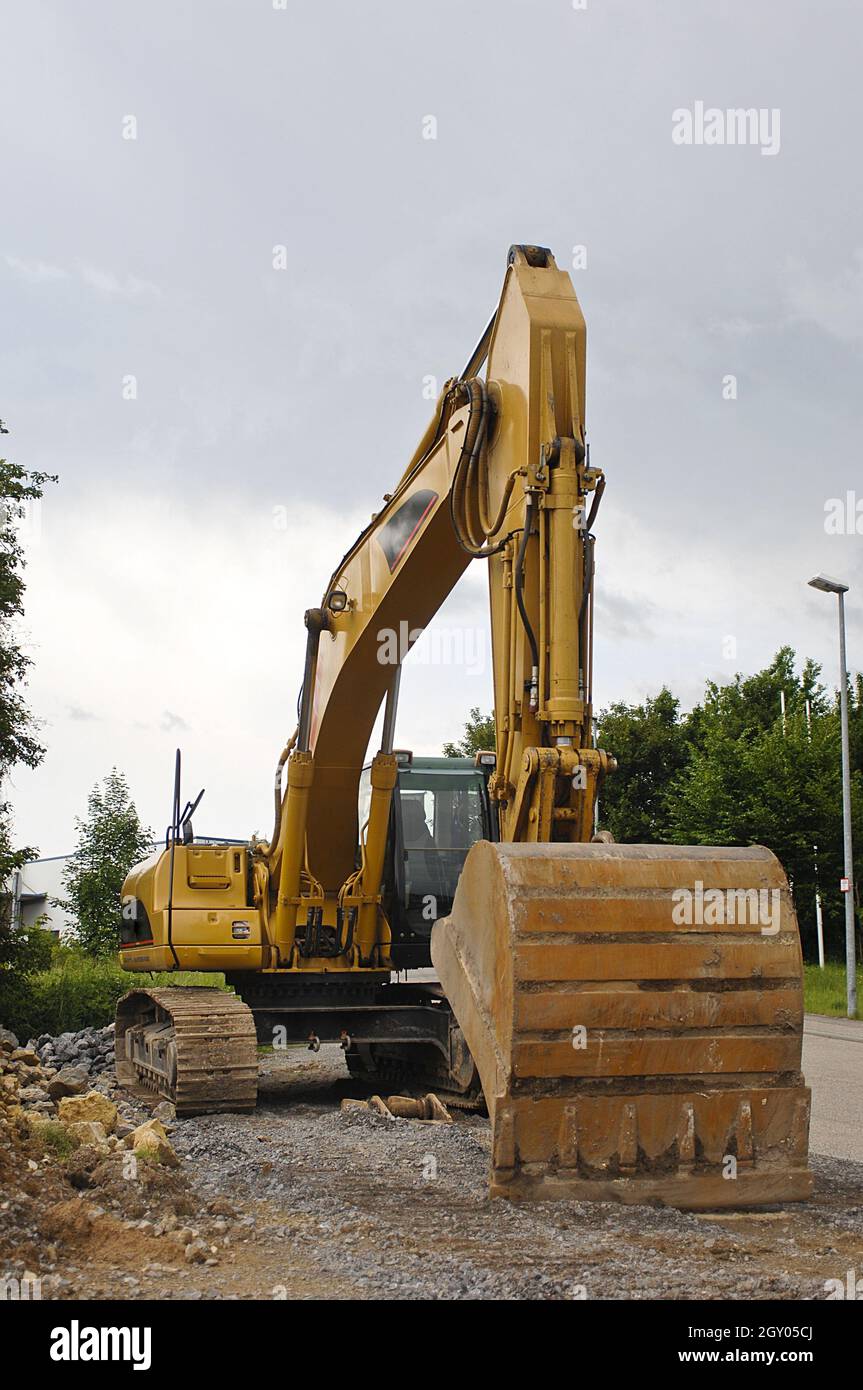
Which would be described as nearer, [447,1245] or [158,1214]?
[447,1245]

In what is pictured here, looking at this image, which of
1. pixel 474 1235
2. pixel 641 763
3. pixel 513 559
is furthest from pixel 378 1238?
pixel 641 763

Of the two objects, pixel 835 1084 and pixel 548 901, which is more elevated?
pixel 548 901

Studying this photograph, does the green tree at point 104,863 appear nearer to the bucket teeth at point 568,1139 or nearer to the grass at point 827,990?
the grass at point 827,990

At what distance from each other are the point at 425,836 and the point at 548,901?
19.5ft

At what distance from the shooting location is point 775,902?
6.68 metres

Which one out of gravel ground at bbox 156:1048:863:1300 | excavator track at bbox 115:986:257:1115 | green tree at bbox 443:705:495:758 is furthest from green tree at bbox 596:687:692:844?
gravel ground at bbox 156:1048:863:1300

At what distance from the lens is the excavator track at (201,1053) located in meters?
10.3

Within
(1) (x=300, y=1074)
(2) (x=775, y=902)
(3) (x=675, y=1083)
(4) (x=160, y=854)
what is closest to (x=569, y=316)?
(2) (x=775, y=902)

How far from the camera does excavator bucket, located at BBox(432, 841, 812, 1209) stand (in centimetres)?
616

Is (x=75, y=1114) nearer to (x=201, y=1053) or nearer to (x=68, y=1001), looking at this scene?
(x=201, y=1053)

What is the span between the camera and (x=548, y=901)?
20.8 ft

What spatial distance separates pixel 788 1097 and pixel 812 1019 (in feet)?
55.9

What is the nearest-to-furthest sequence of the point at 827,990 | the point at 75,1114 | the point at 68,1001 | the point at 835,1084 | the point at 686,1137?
the point at 686,1137 → the point at 75,1114 → the point at 835,1084 → the point at 68,1001 → the point at 827,990
